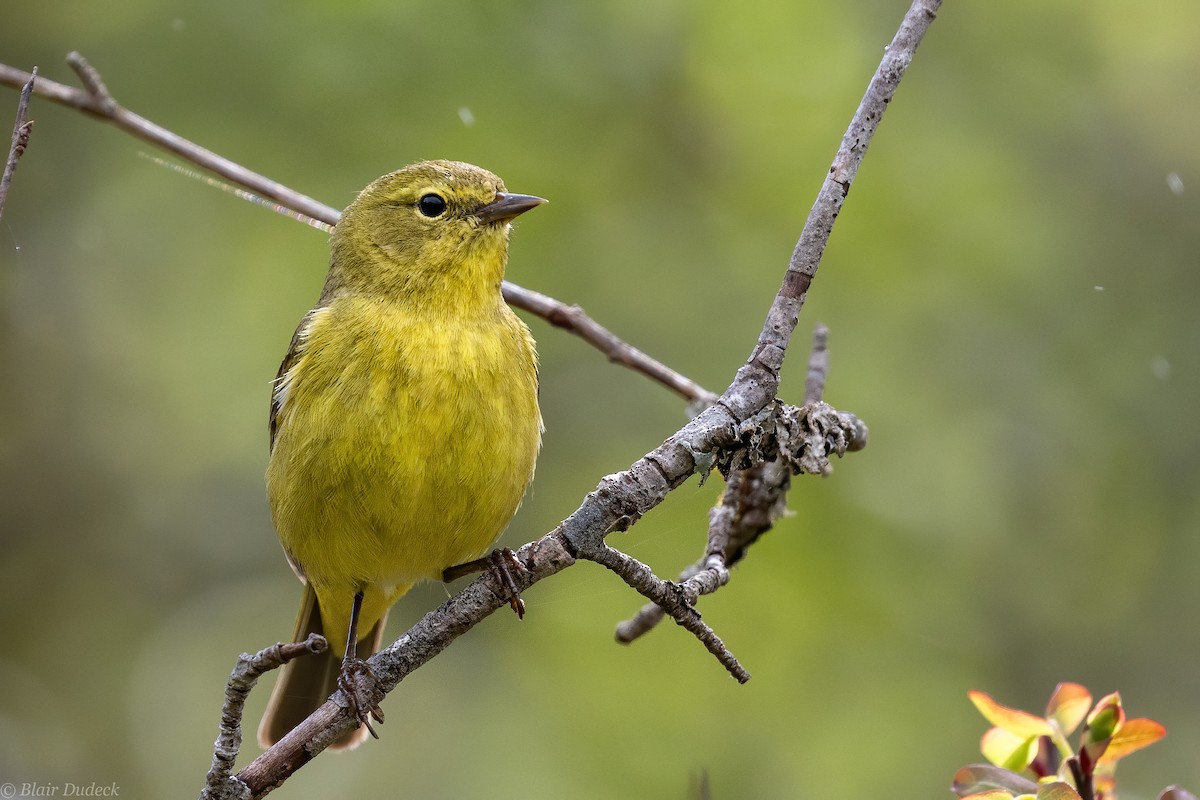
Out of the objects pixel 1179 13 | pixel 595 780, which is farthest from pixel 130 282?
pixel 1179 13

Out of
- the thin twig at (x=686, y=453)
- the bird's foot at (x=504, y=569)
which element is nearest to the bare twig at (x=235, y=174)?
the bird's foot at (x=504, y=569)

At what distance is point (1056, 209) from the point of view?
23.6 feet

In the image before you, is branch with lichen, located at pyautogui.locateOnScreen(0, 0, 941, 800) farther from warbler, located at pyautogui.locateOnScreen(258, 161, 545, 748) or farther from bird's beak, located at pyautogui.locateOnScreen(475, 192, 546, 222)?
bird's beak, located at pyautogui.locateOnScreen(475, 192, 546, 222)

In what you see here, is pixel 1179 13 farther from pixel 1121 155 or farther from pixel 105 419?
pixel 105 419

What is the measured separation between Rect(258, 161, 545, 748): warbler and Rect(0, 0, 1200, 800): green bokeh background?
199cm

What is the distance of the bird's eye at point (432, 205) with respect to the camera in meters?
4.51

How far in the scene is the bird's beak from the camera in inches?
173

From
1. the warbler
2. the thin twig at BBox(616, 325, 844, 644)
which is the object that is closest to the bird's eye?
the warbler

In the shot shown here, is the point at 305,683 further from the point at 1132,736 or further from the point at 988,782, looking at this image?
the point at 1132,736

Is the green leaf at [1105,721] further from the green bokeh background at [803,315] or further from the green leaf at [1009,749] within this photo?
the green bokeh background at [803,315]

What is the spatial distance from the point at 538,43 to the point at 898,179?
6.77 ft

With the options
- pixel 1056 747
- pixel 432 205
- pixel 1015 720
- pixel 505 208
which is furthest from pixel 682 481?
pixel 432 205

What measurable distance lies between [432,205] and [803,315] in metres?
3.15

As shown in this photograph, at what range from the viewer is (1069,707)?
8.27 ft
